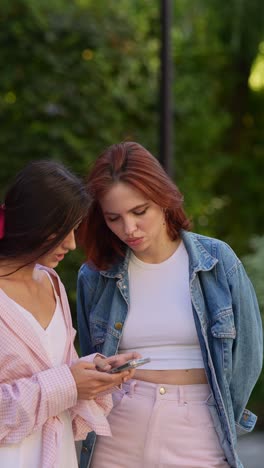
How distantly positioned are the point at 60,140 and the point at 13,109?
1.68 ft

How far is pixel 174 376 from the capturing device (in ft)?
10.7

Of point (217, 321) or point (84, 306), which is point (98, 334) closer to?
point (84, 306)

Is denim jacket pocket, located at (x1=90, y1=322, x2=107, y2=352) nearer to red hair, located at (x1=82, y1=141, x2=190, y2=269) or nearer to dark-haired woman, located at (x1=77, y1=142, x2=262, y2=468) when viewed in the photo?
dark-haired woman, located at (x1=77, y1=142, x2=262, y2=468)

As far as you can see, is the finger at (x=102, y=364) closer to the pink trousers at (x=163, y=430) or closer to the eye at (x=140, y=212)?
the pink trousers at (x=163, y=430)

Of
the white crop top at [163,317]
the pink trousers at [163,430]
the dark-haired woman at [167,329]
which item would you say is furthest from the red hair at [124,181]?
the pink trousers at [163,430]

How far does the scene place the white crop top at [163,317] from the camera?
3.28 metres

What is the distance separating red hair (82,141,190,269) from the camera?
326 cm

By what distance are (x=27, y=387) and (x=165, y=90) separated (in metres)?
4.29

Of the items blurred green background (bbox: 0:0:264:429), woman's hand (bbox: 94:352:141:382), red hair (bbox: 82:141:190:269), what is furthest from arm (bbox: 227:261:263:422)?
blurred green background (bbox: 0:0:264:429)

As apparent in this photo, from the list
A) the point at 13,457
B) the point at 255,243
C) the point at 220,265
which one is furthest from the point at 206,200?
the point at 13,457

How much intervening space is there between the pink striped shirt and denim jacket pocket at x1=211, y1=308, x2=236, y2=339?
0.62 meters

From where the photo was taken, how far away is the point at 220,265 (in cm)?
336

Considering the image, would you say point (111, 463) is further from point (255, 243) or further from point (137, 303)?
point (255, 243)

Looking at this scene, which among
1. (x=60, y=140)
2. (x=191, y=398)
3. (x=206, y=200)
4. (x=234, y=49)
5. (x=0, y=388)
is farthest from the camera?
(x=234, y=49)
